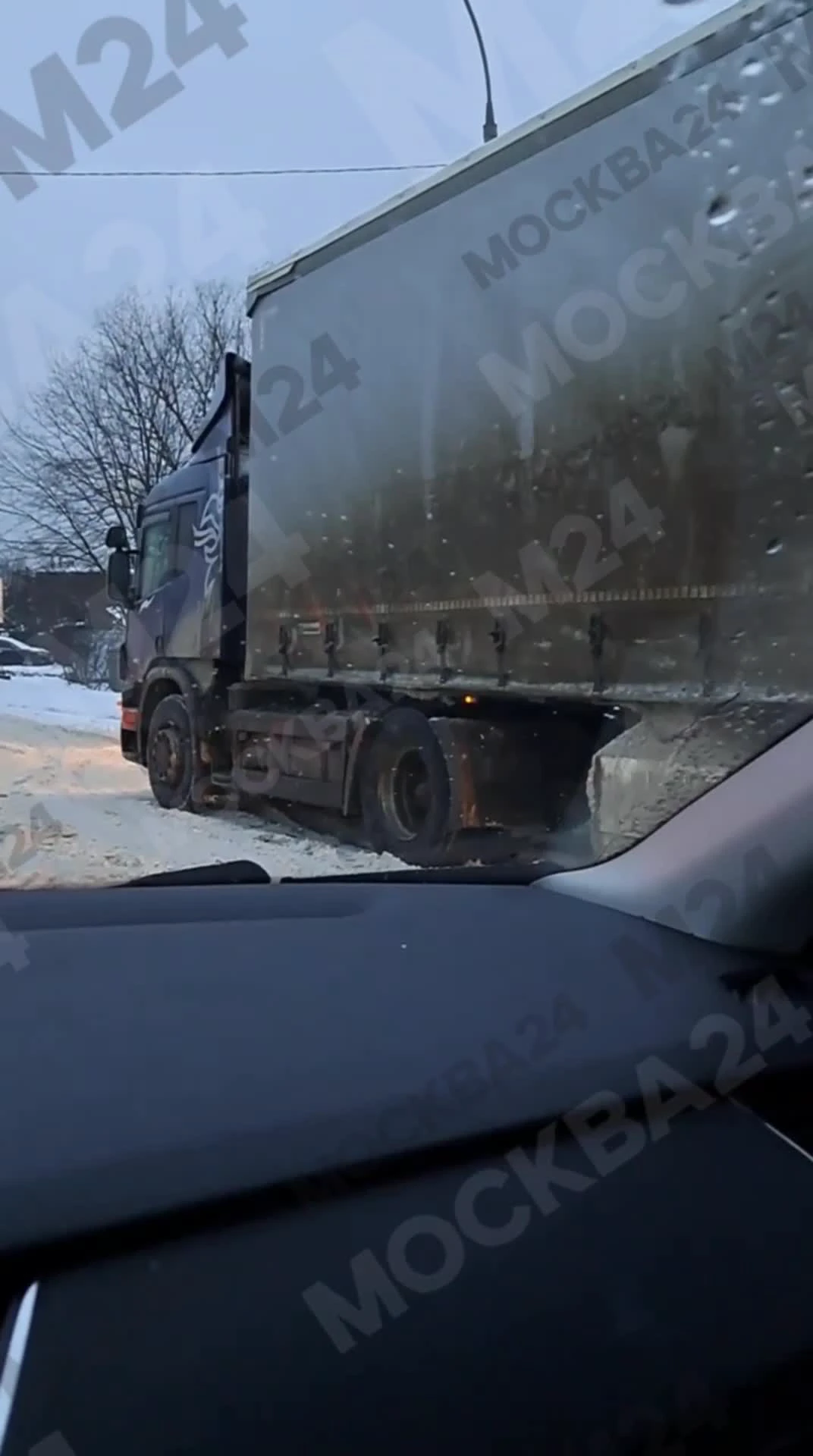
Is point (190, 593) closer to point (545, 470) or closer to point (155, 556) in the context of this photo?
point (155, 556)

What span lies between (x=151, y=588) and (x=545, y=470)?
5809 millimetres

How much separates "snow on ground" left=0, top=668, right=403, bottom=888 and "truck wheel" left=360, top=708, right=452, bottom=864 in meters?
0.66

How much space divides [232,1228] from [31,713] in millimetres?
6450

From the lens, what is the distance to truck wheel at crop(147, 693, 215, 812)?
8852 mm

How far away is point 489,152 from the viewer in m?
7.18

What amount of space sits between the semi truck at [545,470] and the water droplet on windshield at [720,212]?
1 cm

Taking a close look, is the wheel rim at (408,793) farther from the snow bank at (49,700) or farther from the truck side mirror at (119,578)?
the truck side mirror at (119,578)

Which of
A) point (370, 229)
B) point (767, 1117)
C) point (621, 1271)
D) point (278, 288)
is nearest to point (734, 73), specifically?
point (370, 229)

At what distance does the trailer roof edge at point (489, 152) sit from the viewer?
5738 millimetres

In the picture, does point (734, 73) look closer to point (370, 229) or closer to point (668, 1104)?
point (370, 229)

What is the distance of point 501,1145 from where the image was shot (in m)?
1.80

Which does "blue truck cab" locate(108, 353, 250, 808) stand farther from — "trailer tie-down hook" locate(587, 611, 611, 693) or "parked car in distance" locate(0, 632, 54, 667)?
"trailer tie-down hook" locate(587, 611, 611, 693)
